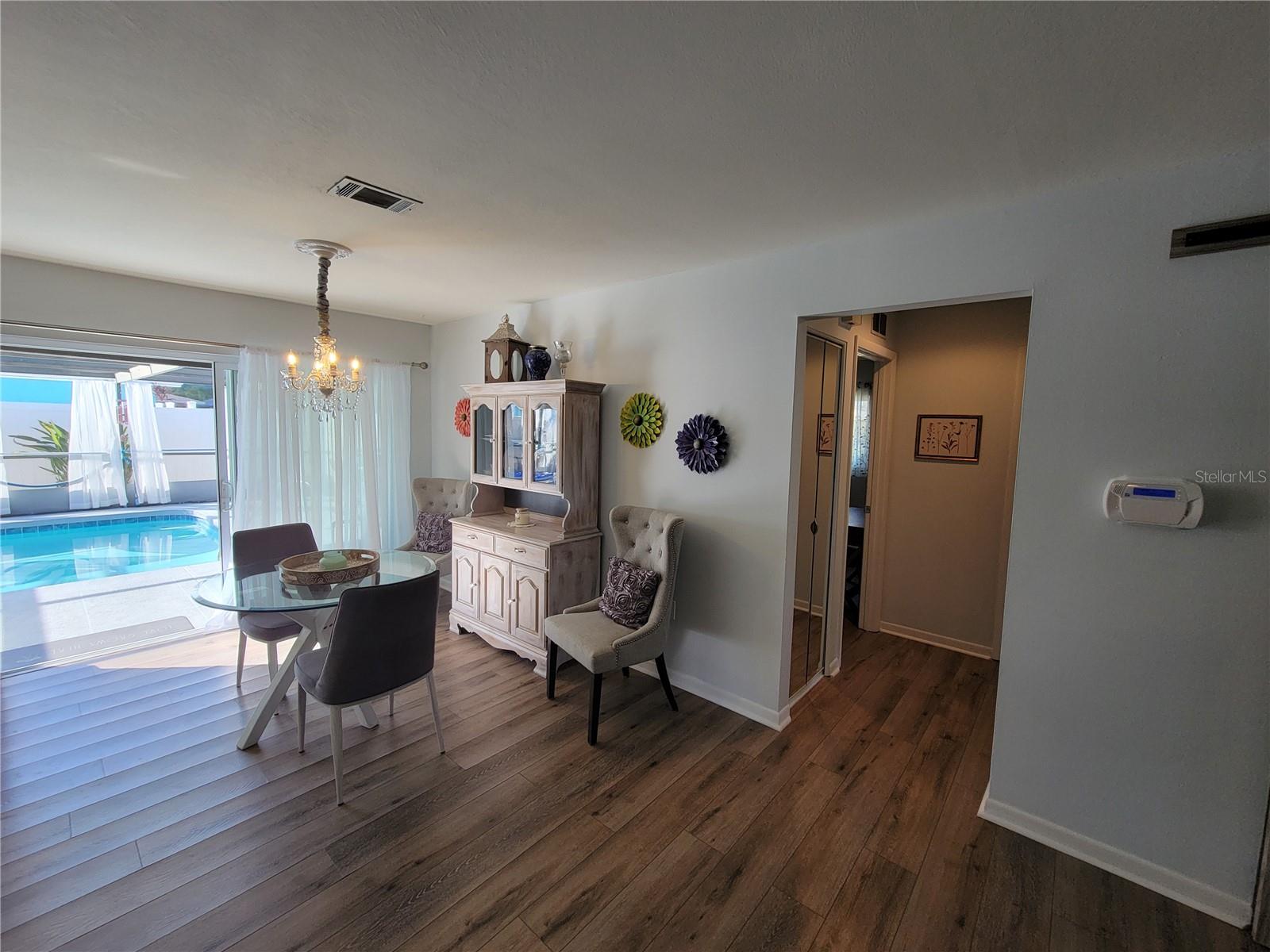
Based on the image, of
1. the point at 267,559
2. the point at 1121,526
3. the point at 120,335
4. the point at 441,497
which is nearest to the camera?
the point at 1121,526

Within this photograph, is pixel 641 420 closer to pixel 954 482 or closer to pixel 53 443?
pixel 954 482

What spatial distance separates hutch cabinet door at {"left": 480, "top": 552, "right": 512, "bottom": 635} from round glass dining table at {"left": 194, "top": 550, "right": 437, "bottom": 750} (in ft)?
2.39

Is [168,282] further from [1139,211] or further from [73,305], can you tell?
[1139,211]

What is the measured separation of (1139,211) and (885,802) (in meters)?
2.45

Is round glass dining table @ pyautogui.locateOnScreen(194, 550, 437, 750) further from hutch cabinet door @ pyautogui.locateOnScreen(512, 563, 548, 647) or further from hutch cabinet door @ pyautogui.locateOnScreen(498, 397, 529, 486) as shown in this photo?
hutch cabinet door @ pyautogui.locateOnScreen(498, 397, 529, 486)

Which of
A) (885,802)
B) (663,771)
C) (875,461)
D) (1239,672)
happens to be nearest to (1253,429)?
(1239,672)

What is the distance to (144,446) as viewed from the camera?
12.2ft

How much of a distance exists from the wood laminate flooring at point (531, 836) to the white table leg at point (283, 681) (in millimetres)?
90

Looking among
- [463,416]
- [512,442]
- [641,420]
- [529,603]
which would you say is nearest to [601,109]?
[641,420]

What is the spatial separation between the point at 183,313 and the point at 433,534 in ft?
7.60

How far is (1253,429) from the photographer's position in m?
1.60

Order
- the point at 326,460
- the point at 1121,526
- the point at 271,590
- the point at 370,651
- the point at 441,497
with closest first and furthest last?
the point at 1121,526 < the point at 370,651 < the point at 271,590 < the point at 326,460 < the point at 441,497

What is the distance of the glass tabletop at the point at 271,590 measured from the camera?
7.46 ft

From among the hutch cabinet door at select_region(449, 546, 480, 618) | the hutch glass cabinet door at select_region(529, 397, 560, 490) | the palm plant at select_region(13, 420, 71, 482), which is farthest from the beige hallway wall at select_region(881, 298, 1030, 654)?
the palm plant at select_region(13, 420, 71, 482)
